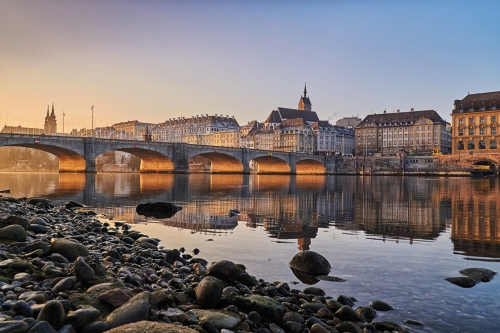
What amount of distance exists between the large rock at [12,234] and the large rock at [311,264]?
5.86 m

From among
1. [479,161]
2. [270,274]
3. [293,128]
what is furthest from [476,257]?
[293,128]

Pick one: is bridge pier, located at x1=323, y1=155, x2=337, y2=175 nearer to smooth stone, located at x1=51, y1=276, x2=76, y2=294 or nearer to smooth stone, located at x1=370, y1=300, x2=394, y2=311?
smooth stone, located at x1=370, y1=300, x2=394, y2=311

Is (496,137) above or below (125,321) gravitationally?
above

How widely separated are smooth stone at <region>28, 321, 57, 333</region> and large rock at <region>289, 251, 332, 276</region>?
19.8 ft

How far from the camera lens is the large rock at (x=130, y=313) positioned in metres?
4.96

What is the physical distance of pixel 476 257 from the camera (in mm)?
11172

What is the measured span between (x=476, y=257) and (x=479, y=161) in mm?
102690

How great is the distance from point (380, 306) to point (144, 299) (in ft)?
13.3

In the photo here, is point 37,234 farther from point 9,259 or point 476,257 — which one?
point 476,257

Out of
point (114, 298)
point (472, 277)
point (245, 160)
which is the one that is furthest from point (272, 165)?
point (114, 298)

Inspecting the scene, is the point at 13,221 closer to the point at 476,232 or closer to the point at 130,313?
the point at 130,313

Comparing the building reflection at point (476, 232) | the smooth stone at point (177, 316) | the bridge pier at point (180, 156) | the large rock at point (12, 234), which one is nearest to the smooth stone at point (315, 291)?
the smooth stone at point (177, 316)

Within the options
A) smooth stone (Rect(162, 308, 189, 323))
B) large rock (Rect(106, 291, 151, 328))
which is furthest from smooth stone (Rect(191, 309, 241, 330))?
large rock (Rect(106, 291, 151, 328))

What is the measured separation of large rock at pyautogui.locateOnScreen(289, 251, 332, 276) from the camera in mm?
9442
